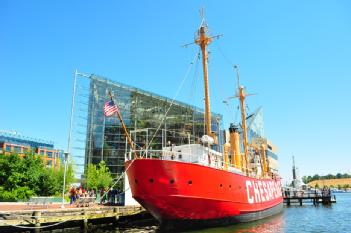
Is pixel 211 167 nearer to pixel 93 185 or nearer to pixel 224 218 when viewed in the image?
pixel 224 218

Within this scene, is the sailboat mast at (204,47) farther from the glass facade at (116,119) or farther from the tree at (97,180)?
the tree at (97,180)

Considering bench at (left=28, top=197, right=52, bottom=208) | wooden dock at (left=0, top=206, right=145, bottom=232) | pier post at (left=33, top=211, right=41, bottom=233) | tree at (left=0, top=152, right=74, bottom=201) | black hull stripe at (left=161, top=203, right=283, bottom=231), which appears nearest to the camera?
wooden dock at (left=0, top=206, right=145, bottom=232)

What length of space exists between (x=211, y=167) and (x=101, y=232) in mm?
8061

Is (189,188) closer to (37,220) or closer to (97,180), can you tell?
(37,220)

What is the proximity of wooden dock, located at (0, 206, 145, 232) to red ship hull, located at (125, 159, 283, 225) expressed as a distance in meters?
3.87

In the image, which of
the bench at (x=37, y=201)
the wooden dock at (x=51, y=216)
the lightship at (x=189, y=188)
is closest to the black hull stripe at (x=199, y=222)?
the lightship at (x=189, y=188)

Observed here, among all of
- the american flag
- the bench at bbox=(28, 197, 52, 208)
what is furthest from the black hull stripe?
the bench at bbox=(28, 197, 52, 208)

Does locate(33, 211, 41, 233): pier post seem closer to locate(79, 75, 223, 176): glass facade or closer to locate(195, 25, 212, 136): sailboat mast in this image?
locate(195, 25, 212, 136): sailboat mast

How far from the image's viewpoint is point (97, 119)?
4822cm

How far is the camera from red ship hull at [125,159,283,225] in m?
16.8

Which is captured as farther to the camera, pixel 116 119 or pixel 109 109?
pixel 116 119

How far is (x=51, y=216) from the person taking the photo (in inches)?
690

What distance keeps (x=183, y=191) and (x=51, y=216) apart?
7748 millimetres

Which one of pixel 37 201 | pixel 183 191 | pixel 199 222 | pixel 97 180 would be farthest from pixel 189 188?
pixel 97 180
